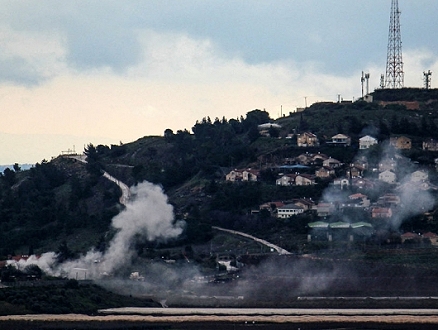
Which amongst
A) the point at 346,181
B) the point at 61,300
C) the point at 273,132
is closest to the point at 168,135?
the point at 273,132

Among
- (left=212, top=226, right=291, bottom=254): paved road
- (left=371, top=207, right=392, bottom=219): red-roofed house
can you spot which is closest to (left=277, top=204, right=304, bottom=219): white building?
(left=212, top=226, right=291, bottom=254): paved road

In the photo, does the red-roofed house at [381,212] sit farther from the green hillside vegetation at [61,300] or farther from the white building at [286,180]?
the green hillside vegetation at [61,300]

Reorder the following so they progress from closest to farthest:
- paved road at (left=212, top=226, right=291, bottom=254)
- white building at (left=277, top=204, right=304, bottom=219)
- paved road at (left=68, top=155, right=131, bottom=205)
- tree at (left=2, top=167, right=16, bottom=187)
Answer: paved road at (left=212, top=226, right=291, bottom=254) → white building at (left=277, top=204, right=304, bottom=219) → paved road at (left=68, top=155, right=131, bottom=205) → tree at (left=2, top=167, right=16, bottom=187)

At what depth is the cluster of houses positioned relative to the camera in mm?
127625

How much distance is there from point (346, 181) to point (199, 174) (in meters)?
19.6

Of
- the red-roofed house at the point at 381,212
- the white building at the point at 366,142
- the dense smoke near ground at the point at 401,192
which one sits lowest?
the red-roofed house at the point at 381,212

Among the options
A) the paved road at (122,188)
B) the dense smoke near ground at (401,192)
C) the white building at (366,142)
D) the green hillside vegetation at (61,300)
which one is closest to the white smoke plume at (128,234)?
the green hillside vegetation at (61,300)

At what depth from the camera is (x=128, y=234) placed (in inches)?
4855

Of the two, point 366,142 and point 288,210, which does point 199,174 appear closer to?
point 366,142

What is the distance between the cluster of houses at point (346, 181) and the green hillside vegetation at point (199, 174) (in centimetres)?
137

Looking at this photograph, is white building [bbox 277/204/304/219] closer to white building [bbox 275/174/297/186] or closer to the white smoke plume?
white building [bbox 275/174/297/186]

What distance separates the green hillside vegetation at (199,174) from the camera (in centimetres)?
13450

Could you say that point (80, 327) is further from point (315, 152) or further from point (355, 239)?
point (315, 152)

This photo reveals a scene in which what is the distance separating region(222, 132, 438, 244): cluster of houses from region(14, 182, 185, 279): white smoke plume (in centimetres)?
1145
